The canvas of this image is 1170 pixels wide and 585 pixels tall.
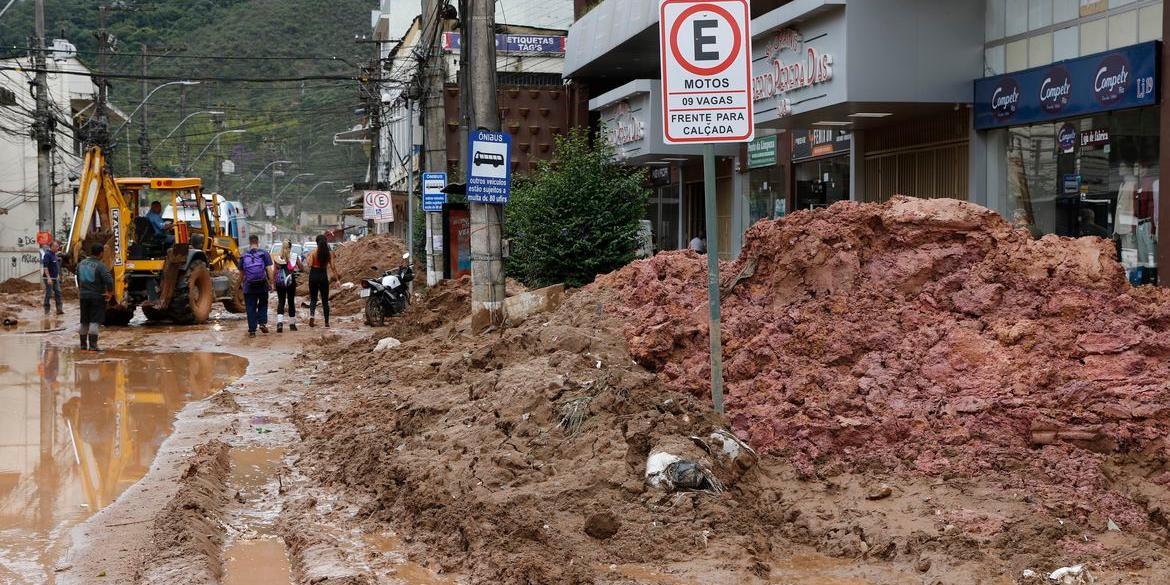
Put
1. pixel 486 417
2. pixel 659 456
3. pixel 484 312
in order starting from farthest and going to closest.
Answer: pixel 484 312
pixel 486 417
pixel 659 456

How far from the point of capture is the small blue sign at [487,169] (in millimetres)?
14703

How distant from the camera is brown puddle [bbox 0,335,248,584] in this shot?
7391mm

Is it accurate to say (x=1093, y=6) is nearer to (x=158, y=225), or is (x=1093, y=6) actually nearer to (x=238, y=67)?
(x=158, y=225)

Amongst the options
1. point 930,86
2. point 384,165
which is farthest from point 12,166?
point 930,86

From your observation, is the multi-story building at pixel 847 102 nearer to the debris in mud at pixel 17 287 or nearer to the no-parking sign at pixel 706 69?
the no-parking sign at pixel 706 69

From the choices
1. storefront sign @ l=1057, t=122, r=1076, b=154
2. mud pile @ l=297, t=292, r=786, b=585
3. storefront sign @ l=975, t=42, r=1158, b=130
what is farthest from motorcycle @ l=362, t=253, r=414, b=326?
storefront sign @ l=1057, t=122, r=1076, b=154

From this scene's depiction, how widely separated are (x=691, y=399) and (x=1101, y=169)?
795 cm

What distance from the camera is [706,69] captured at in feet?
24.2

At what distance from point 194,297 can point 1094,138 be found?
17226 millimetres

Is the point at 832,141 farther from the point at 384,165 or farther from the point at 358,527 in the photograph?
the point at 384,165

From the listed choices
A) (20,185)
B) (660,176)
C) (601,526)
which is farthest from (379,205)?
(601,526)

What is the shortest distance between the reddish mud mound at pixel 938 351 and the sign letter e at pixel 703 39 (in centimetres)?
215

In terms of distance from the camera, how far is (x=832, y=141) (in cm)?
2005

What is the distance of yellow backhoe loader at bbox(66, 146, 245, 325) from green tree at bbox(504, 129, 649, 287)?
788cm
